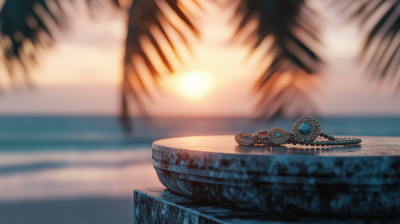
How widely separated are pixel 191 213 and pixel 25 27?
1368 mm

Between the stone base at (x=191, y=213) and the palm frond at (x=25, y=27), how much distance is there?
1136 mm

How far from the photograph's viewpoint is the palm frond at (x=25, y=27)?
1437 mm

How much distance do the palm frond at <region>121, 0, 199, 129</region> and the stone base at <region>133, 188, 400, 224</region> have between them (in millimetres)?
366

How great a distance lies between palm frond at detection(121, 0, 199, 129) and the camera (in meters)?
0.88

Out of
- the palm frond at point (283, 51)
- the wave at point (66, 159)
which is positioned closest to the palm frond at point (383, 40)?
the palm frond at point (283, 51)

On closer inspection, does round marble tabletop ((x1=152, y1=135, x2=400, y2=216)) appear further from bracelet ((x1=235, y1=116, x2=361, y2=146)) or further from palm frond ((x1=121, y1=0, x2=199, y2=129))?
palm frond ((x1=121, y1=0, x2=199, y2=129))

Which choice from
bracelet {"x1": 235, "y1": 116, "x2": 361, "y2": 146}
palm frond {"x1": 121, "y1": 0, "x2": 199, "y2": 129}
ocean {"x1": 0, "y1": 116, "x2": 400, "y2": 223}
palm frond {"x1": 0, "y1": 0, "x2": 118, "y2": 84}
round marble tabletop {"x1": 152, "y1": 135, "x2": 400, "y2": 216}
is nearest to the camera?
round marble tabletop {"x1": 152, "y1": 135, "x2": 400, "y2": 216}

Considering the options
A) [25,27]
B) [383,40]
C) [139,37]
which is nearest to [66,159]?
[25,27]

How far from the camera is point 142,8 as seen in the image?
0.91 meters

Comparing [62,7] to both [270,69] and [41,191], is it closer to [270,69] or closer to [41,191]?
[270,69]

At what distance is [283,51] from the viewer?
1.48m

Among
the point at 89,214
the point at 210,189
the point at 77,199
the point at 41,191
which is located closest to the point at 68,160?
the point at 41,191

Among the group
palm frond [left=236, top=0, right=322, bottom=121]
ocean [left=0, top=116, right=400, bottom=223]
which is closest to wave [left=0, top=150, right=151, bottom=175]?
ocean [left=0, top=116, right=400, bottom=223]

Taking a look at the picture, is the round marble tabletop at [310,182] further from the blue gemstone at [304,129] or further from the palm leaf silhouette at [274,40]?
the palm leaf silhouette at [274,40]
